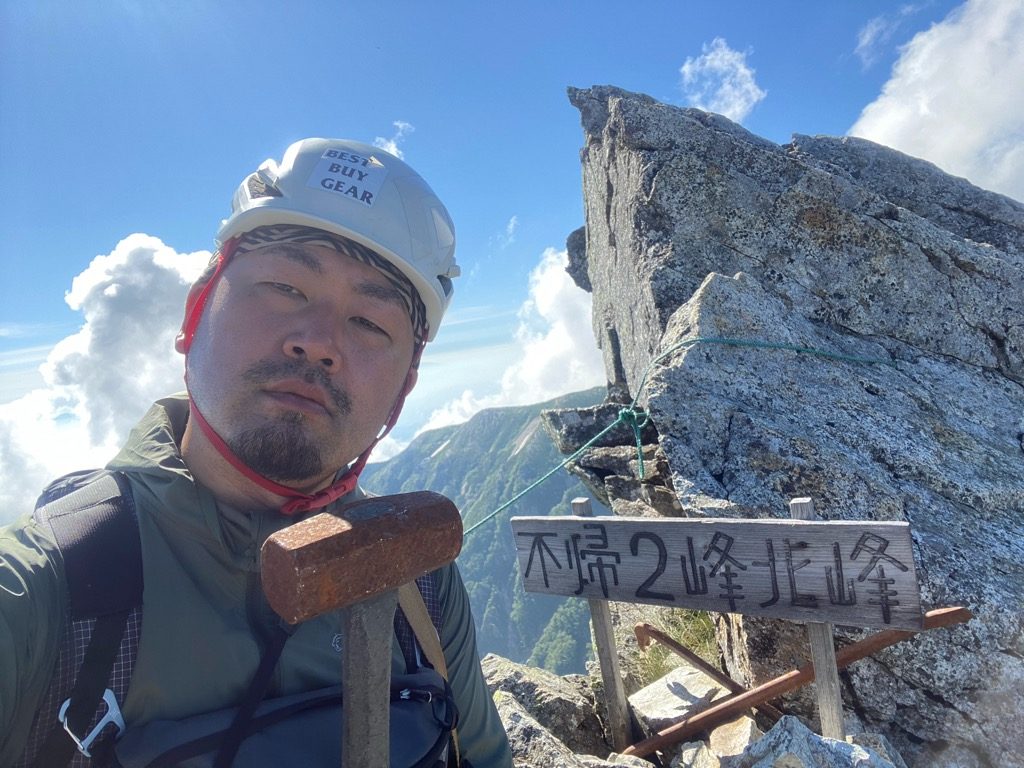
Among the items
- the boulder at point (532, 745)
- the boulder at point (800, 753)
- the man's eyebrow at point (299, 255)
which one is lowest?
the boulder at point (532, 745)

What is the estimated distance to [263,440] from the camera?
2838mm

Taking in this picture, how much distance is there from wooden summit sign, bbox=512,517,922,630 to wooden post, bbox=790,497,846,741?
0.55 feet

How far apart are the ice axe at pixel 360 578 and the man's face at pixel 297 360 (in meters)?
0.96

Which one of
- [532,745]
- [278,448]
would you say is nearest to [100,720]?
[278,448]

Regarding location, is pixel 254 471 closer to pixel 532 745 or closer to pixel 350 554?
pixel 350 554

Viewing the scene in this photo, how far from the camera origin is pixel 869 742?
4.51 meters

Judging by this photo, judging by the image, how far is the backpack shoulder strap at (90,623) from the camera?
2086mm

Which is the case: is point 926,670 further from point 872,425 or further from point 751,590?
point 872,425

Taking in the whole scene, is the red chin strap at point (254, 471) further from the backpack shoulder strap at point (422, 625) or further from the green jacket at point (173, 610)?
the backpack shoulder strap at point (422, 625)

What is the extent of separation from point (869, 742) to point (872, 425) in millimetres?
3782

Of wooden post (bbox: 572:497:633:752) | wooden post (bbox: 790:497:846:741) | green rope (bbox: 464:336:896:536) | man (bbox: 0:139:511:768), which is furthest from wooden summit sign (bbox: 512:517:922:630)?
man (bbox: 0:139:511:768)

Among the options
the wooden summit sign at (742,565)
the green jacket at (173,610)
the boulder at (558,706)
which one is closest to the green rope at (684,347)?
the wooden summit sign at (742,565)

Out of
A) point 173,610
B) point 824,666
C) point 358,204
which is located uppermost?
point 358,204

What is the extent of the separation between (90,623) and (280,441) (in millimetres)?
1018
